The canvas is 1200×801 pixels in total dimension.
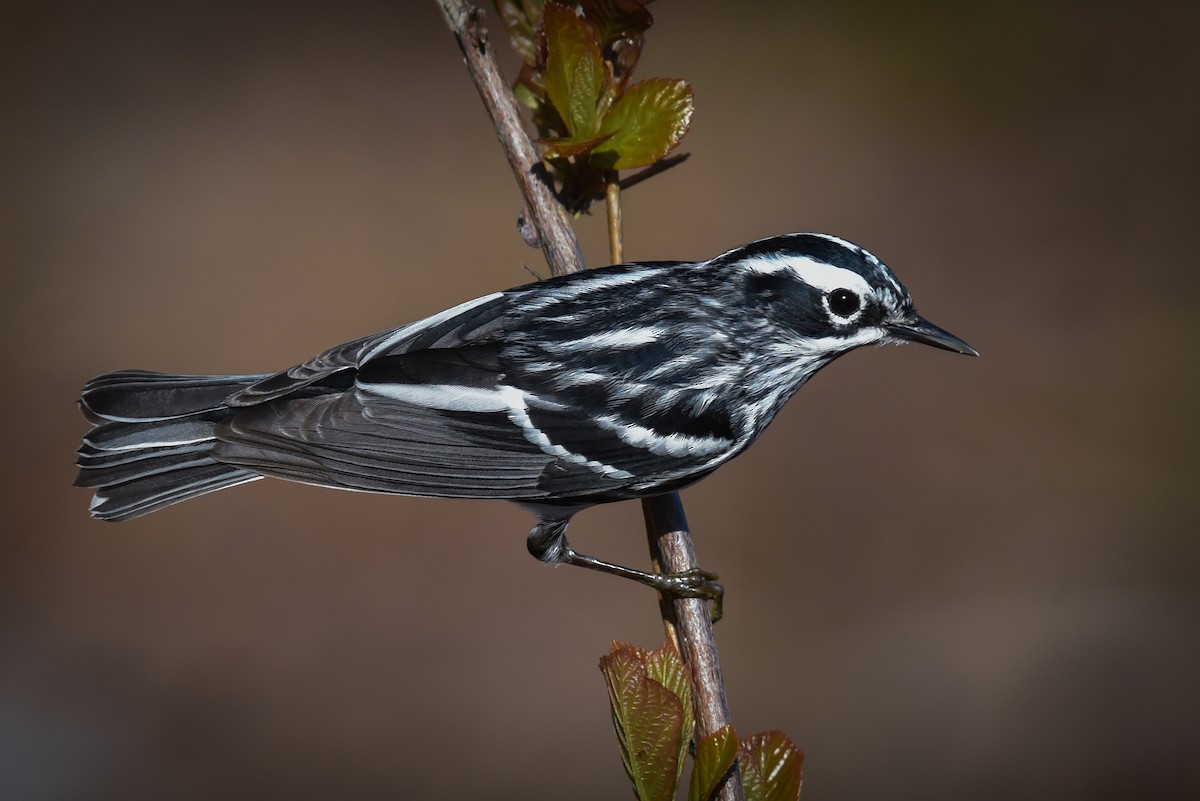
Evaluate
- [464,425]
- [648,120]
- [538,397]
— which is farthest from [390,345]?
[648,120]

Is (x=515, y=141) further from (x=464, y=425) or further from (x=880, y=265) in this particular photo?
(x=880, y=265)

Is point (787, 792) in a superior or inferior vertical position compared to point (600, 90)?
inferior

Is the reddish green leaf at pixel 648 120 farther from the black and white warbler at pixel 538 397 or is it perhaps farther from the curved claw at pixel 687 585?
the curved claw at pixel 687 585

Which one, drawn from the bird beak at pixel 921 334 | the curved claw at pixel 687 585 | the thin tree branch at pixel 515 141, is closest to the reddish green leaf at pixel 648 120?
the thin tree branch at pixel 515 141

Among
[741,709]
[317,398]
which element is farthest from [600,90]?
[741,709]

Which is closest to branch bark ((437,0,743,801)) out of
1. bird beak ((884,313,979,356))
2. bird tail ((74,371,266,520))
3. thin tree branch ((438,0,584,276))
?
thin tree branch ((438,0,584,276))

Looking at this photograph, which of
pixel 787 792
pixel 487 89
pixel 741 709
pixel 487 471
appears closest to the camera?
pixel 787 792

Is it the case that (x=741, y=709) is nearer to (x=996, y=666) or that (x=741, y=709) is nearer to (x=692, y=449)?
(x=996, y=666)
